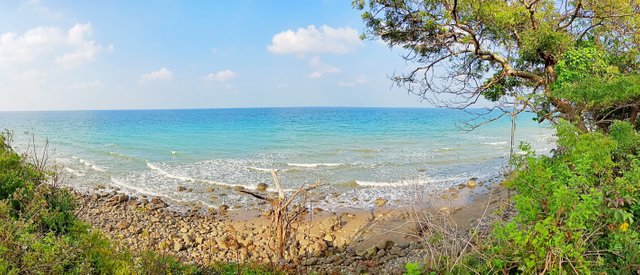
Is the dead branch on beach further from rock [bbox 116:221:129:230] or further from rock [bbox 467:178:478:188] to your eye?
rock [bbox 467:178:478:188]

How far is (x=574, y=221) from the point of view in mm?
3977

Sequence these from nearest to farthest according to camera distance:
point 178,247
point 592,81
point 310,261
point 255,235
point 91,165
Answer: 1. point 592,81
2. point 310,261
3. point 178,247
4. point 255,235
5. point 91,165

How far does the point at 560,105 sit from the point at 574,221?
489 cm

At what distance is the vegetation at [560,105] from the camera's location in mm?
4141

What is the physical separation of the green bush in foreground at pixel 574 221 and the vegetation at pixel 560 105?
16 mm

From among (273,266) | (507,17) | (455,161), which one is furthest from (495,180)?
(273,266)

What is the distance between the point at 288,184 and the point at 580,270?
13.5 m

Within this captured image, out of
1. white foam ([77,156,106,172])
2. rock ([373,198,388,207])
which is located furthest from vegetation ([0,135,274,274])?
white foam ([77,156,106,172])

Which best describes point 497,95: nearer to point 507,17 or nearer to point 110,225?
point 507,17

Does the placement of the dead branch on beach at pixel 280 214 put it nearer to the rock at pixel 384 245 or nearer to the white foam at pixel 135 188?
the rock at pixel 384 245

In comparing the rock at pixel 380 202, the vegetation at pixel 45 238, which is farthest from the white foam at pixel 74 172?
the rock at pixel 380 202

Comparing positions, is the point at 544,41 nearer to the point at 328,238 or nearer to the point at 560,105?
the point at 560,105

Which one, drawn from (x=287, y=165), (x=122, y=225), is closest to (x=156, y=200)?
(x=122, y=225)

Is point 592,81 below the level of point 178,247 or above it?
above
